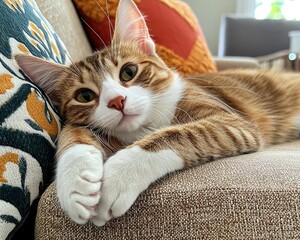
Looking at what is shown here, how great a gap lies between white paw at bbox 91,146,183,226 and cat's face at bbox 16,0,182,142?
18 centimetres

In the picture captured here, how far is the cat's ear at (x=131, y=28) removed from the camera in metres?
1.17

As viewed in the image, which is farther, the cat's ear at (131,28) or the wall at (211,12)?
the wall at (211,12)

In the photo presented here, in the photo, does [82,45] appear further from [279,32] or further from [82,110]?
[279,32]

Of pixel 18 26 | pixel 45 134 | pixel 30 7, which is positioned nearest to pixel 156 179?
pixel 45 134

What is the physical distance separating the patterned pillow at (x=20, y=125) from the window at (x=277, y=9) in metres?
3.57

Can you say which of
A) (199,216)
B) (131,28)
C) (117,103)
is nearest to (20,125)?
(117,103)

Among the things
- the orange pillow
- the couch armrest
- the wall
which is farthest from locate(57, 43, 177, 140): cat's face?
the wall

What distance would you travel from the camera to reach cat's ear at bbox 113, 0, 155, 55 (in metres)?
1.17

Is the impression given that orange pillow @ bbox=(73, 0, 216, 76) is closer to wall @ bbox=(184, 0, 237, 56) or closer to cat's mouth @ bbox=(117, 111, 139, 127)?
cat's mouth @ bbox=(117, 111, 139, 127)

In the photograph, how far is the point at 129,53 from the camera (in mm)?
1120

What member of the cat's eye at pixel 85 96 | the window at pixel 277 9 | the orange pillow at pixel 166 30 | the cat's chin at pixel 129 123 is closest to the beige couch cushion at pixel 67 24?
the orange pillow at pixel 166 30

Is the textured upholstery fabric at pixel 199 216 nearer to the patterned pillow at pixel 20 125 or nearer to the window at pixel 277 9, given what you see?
the patterned pillow at pixel 20 125

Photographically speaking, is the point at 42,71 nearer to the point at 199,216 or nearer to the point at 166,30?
the point at 199,216

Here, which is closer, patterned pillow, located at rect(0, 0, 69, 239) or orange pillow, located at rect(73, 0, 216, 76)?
patterned pillow, located at rect(0, 0, 69, 239)
